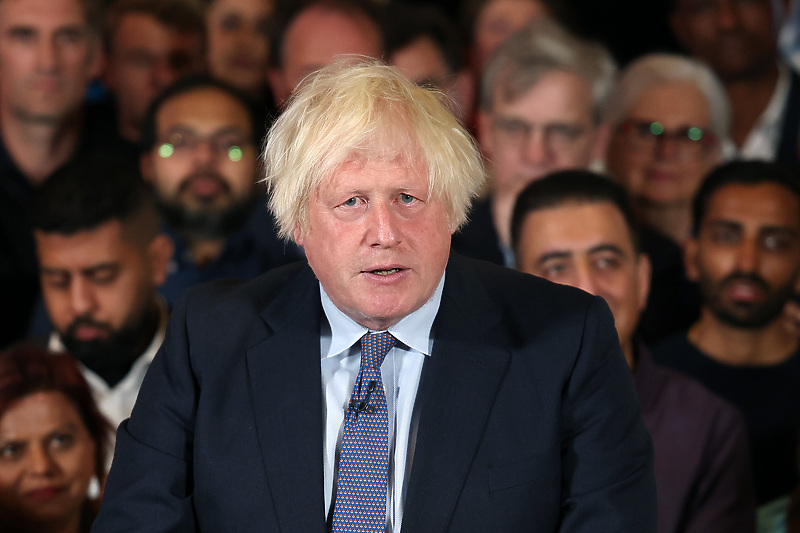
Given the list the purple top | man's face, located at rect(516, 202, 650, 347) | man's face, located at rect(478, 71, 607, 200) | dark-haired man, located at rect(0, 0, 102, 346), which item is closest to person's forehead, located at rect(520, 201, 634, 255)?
man's face, located at rect(516, 202, 650, 347)

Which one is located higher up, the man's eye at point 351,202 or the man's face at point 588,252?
the man's eye at point 351,202

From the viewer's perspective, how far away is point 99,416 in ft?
8.58

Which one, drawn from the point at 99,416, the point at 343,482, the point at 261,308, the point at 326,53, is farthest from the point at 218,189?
the point at 343,482

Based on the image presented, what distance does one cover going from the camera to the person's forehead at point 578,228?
264 cm

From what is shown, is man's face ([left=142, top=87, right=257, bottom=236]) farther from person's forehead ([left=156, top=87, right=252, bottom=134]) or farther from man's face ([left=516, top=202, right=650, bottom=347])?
man's face ([left=516, top=202, right=650, bottom=347])

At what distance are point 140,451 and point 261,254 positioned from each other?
5.02 ft

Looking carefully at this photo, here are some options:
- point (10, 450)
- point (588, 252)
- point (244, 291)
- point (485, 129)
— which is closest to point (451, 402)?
point (244, 291)

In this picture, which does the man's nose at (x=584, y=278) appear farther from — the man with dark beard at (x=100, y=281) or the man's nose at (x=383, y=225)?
the man's nose at (x=383, y=225)

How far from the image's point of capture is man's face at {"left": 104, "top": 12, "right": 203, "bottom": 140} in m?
3.43

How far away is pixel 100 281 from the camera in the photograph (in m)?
2.82

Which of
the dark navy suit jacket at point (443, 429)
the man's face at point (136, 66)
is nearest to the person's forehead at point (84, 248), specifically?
the man's face at point (136, 66)

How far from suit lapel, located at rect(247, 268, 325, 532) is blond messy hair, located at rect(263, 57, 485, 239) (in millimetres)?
148

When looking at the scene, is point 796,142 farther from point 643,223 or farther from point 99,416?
point 99,416

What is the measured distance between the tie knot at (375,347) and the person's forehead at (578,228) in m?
1.19
